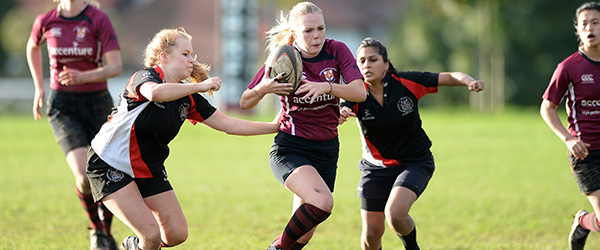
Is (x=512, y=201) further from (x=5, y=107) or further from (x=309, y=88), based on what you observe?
(x=5, y=107)

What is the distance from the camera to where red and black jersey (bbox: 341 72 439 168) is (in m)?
5.83

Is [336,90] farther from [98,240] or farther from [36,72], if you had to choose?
[36,72]

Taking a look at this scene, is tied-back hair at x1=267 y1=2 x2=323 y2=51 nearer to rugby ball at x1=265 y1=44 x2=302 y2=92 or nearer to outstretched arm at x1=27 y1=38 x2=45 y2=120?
rugby ball at x1=265 y1=44 x2=302 y2=92

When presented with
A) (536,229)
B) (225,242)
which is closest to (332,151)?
(225,242)

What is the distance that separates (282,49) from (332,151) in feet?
2.88

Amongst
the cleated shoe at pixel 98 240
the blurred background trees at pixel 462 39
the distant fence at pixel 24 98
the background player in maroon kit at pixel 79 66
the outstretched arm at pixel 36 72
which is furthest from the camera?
the distant fence at pixel 24 98

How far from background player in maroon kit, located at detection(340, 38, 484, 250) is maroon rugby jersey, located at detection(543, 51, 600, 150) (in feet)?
2.68

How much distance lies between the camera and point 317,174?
531 centimetres

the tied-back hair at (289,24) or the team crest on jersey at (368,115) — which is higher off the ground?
the tied-back hair at (289,24)

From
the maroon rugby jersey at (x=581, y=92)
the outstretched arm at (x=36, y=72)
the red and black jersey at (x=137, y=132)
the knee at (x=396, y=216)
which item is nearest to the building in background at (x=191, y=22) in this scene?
the outstretched arm at (x=36, y=72)

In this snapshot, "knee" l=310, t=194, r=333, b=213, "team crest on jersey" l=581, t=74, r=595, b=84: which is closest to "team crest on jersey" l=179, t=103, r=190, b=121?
"knee" l=310, t=194, r=333, b=213

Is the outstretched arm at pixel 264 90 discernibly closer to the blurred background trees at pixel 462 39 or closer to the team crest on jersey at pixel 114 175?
the team crest on jersey at pixel 114 175

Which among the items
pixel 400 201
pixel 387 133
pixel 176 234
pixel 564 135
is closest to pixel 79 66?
pixel 176 234

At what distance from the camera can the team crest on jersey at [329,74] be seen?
5391 millimetres
